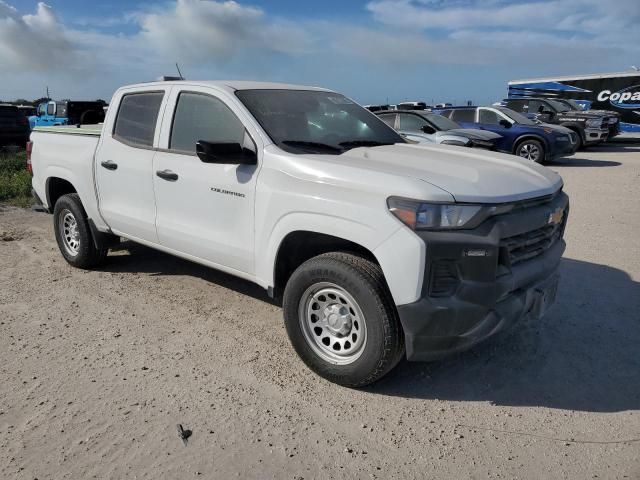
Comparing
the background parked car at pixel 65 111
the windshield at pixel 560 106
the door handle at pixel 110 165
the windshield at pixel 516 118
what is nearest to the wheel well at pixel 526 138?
the windshield at pixel 516 118

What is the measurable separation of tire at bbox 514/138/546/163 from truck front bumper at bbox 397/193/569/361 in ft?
39.9

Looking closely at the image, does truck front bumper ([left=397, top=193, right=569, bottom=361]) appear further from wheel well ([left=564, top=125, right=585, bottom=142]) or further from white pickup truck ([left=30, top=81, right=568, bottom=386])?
wheel well ([left=564, top=125, right=585, bottom=142])

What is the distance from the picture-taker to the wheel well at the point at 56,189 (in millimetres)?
5941

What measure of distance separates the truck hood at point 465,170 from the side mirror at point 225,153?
0.55 meters

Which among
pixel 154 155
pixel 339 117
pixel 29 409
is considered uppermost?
pixel 339 117

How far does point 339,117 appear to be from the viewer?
446 cm

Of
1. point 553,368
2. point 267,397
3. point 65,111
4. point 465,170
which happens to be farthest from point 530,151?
point 65,111

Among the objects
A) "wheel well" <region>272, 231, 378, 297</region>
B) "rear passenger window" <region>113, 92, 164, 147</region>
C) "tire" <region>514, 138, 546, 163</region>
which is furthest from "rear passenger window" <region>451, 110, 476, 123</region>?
"wheel well" <region>272, 231, 378, 297</region>

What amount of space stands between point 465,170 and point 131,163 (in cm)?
281

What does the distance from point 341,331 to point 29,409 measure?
186cm

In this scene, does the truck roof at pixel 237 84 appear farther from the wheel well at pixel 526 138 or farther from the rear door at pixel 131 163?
the wheel well at pixel 526 138

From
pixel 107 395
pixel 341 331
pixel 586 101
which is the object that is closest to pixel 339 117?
pixel 341 331

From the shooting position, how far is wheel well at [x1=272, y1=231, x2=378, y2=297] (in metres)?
3.42

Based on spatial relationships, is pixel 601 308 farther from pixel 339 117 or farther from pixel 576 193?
pixel 576 193
